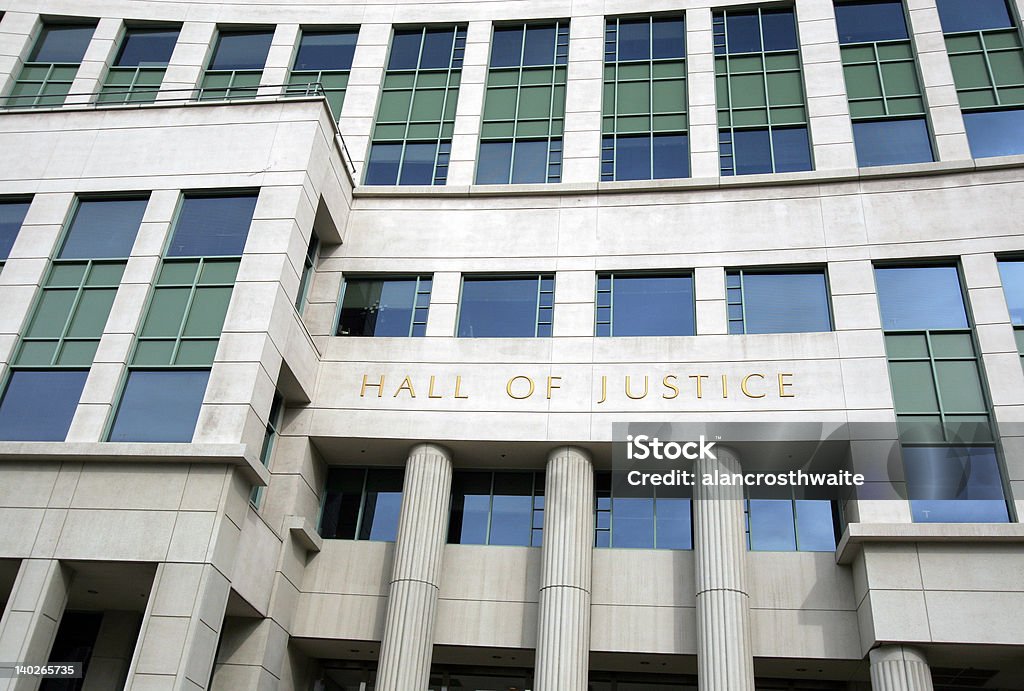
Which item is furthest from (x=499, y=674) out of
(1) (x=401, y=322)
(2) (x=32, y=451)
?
(2) (x=32, y=451)

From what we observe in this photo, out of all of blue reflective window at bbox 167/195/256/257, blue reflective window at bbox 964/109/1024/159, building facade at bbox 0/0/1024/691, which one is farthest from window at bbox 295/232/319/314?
blue reflective window at bbox 964/109/1024/159

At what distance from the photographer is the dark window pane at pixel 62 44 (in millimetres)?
31250

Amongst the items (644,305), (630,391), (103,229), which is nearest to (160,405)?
(103,229)

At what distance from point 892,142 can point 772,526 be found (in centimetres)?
1202

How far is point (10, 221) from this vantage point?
79.5ft

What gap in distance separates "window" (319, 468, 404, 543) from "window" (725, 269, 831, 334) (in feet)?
32.9

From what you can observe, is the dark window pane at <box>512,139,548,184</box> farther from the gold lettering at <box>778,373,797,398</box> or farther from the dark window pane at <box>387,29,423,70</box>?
the gold lettering at <box>778,373,797,398</box>

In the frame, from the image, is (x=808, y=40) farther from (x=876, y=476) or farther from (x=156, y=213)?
(x=156, y=213)

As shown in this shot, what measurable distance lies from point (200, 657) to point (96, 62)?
71.3 feet

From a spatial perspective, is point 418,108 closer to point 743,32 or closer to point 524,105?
point 524,105

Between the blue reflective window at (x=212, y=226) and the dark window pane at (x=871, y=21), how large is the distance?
19064 mm

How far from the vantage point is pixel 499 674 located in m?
23.0

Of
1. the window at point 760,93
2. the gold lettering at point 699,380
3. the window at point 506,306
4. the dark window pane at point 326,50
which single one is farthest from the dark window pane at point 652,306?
the dark window pane at point 326,50

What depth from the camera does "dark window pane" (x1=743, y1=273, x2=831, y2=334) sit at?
77.9 ft
